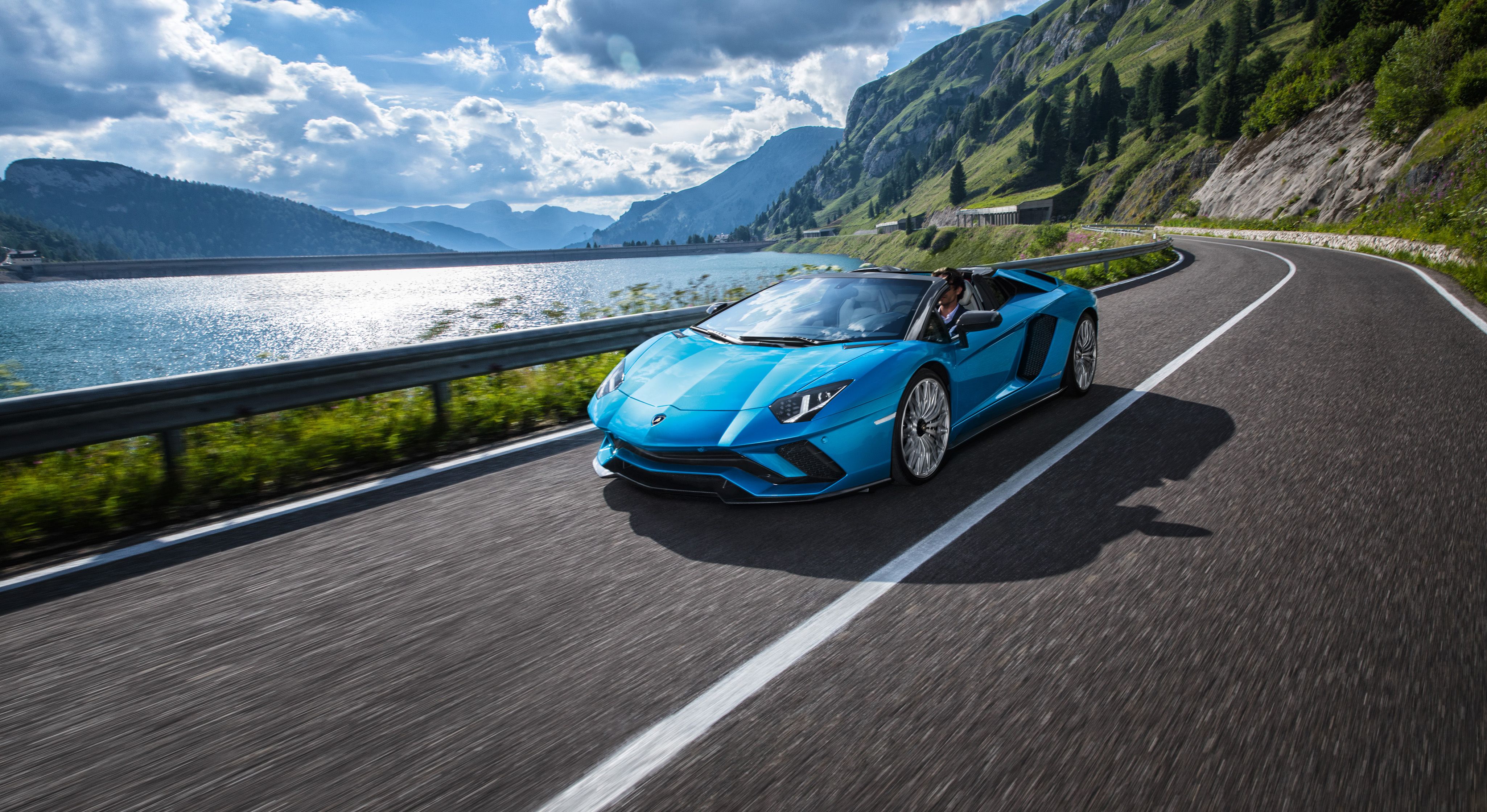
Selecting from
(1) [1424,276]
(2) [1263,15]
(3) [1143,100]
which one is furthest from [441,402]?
(2) [1263,15]

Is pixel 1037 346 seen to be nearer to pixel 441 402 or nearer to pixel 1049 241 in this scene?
pixel 441 402

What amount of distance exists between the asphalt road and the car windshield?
0.97m

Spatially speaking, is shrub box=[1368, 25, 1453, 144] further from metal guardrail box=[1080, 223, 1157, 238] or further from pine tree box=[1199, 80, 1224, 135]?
pine tree box=[1199, 80, 1224, 135]

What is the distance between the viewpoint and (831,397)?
154 inches

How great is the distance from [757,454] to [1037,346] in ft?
9.42

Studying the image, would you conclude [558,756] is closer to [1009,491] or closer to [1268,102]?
[1009,491]

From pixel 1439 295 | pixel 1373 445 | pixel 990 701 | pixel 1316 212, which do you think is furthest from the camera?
pixel 1316 212

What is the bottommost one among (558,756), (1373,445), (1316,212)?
(558,756)

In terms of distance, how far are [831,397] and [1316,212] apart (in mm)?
56941

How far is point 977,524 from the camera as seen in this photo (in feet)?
12.3

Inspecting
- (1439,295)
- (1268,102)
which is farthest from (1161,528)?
(1268,102)

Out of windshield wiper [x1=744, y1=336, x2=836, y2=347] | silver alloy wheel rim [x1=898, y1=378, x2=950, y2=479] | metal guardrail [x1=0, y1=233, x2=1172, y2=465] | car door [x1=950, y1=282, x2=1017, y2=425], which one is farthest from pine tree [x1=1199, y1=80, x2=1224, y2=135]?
windshield wiper [x1=744, y1=336, x2=836, y2=347]

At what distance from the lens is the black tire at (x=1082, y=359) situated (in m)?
6.18

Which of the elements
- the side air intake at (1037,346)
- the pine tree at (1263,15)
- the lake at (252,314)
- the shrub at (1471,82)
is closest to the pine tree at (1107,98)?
the pine tree at (1263,15)
